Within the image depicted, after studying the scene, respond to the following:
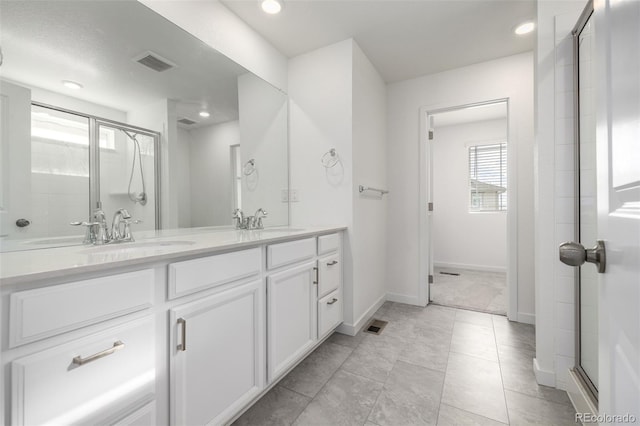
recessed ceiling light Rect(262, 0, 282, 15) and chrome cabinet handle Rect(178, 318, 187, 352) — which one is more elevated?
recessed ceiling light Rect(262, 0, 282, 15)

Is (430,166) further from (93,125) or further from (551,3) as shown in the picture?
(93,125)

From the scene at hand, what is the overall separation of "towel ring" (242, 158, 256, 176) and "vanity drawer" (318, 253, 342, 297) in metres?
0.92

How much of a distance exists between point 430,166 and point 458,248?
222 cm

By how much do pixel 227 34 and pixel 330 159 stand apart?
114 cm

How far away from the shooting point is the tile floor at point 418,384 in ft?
4.38

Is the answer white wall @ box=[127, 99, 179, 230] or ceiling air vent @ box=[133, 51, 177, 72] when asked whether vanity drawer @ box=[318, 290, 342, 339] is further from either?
ceiling air vent @ box=[133, 51, 177, 72]

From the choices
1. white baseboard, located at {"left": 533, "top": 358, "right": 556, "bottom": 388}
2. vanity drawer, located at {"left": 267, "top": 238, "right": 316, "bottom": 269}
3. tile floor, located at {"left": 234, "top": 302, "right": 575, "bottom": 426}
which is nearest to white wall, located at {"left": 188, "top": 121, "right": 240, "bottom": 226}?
vanity drawer, located at {"left": 267, "top": 238, "right": 316, "bottom": 269}

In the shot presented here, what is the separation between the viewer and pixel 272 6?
1839 millimetres

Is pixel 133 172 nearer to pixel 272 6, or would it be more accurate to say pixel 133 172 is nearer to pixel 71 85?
pixel 71 85

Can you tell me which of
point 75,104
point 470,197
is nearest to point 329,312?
point 75,104

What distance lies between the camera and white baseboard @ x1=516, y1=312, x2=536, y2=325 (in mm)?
2381

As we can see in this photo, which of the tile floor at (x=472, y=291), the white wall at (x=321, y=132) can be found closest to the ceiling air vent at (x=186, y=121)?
the white wall at (x=321, y=132)

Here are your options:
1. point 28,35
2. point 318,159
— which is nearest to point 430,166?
point 318,159

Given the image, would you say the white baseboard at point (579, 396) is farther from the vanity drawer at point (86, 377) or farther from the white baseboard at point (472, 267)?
the white baseboard at point (472, 267)
